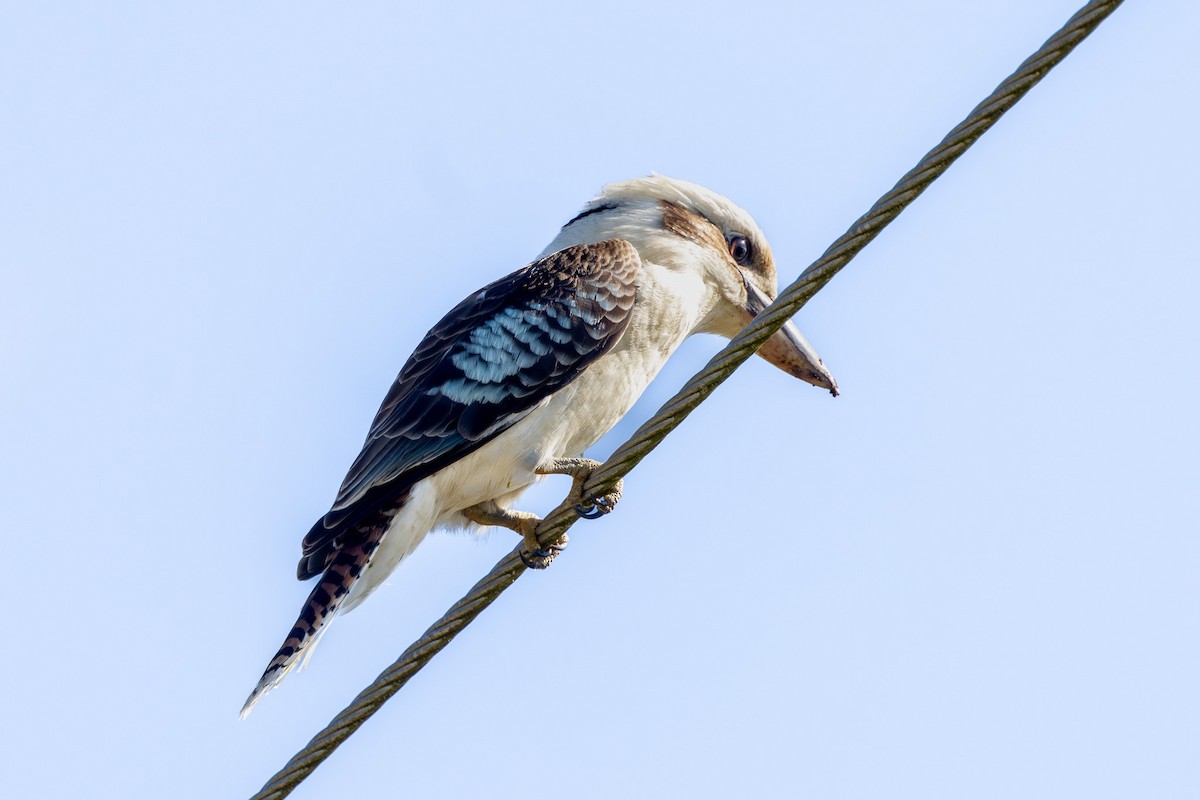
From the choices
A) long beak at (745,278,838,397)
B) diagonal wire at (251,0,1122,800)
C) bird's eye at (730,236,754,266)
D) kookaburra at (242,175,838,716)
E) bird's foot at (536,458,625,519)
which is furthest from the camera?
bird's eye at (730,236,754,266)

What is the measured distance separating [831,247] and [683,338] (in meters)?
2.55

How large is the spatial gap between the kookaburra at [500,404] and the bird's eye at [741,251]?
0.48m

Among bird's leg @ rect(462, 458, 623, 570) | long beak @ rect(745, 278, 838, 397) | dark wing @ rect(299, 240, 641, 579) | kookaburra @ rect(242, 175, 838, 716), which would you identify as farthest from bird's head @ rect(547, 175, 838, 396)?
bird's leg @ rect(462, 458, 623, 570)

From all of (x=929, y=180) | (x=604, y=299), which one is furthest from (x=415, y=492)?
(x=929, y=180)

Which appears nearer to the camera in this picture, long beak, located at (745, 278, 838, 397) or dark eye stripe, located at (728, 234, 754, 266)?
long beak, located at (745, 278, 838, 397)

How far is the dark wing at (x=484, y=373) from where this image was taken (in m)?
5.93

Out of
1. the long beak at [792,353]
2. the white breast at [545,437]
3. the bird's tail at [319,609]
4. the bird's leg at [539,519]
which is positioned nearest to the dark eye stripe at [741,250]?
the long beak at [792,353]

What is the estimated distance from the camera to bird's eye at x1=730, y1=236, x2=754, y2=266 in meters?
7.13

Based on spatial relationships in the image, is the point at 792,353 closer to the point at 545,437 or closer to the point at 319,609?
the point at 545,437

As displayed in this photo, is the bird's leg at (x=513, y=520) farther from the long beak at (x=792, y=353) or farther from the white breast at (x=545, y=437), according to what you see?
the long beak at (x=792, y=353)

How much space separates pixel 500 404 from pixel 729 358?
187 cm

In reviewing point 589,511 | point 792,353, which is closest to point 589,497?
point 589,511

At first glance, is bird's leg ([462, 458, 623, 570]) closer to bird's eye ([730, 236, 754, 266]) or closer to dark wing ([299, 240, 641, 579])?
dark wing ([299, 240, 641, 579])

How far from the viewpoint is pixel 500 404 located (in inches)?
236
